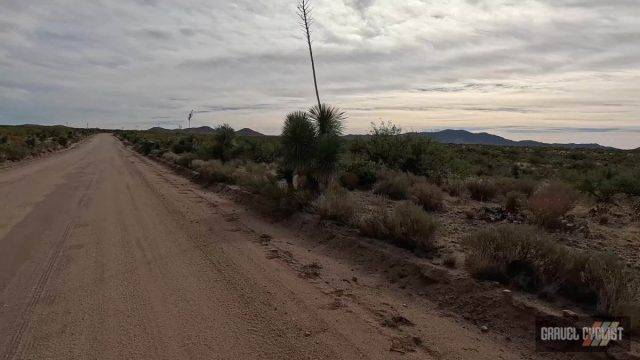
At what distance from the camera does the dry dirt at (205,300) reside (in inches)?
215

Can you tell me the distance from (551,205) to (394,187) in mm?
5174

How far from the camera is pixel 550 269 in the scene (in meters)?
7.02

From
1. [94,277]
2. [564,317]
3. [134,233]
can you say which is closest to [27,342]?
[94,277]

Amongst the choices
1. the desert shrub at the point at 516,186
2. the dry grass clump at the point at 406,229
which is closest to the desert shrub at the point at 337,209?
the dry grass clump at the point at 406,229

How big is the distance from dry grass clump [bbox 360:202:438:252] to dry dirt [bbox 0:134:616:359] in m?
0.90

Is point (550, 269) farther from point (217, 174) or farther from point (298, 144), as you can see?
point (217, 174)

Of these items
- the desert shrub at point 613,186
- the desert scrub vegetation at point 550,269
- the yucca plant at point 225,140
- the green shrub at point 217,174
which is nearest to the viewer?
the desert scrub vegetation at point 550,269

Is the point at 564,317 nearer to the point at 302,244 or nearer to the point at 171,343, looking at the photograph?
the point at 171,343

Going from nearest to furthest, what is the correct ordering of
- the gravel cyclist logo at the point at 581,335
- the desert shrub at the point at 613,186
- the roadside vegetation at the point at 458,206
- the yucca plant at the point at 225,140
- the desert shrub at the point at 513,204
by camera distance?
the gravel cyclist logo at the point at 581,335
the roadside vegetation at the point at 458,206
the desert shrub at the point at 513,204
the desert shrub at the point at 613,186
the yucca plant at the point at 225,140

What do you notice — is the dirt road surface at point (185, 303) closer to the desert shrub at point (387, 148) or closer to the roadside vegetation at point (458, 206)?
the roadside vegetation at point (458, 206)

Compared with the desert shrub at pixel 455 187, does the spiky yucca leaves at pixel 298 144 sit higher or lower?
higher

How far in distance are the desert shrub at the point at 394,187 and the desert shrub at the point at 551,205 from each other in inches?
162

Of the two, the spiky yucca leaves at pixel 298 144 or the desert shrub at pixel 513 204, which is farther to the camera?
the spiky yucca leaves at pixel 298 144

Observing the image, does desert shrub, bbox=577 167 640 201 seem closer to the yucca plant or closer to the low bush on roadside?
the low bush on roadside
